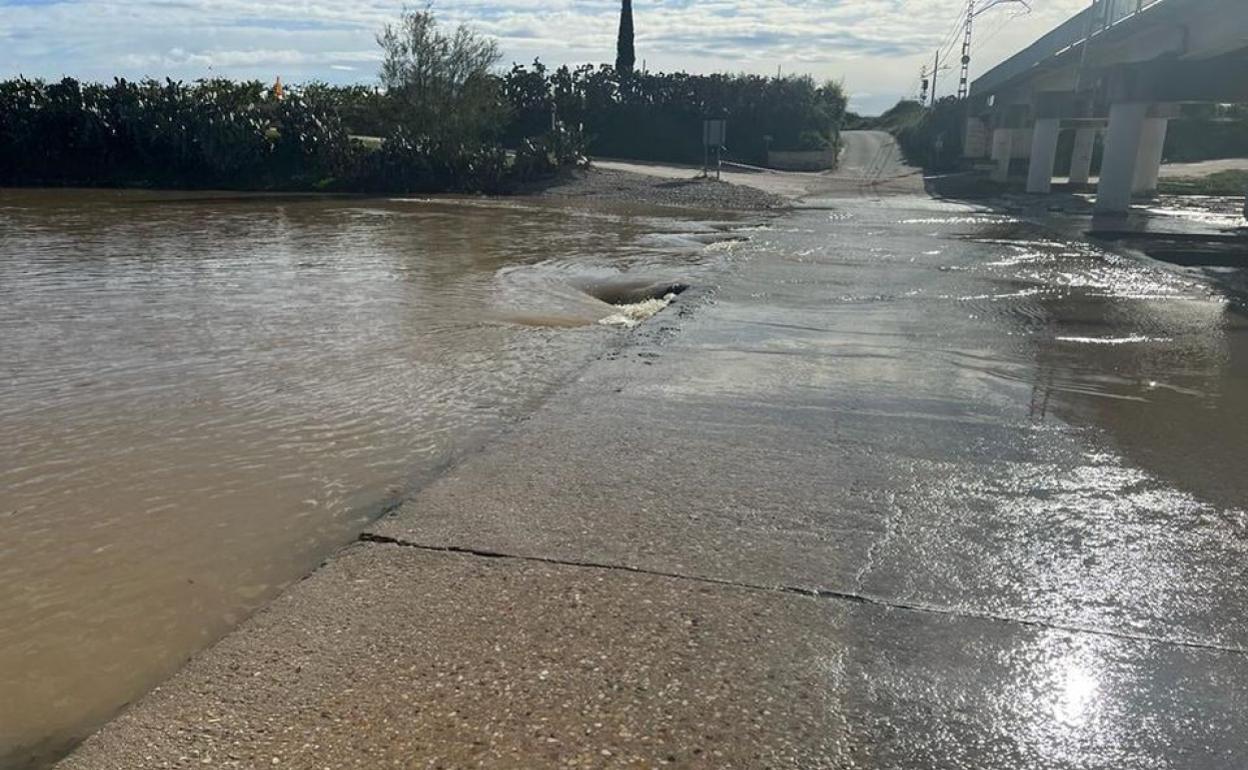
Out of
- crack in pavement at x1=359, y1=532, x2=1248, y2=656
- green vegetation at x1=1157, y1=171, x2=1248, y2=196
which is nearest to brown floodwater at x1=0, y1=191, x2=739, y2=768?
crack in pavement at x1=359, y1=532, x2=1248, y2=656

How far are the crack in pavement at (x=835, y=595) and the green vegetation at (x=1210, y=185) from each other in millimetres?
36063

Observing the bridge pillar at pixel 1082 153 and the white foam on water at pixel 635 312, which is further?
the bridge pillar at pixel 1082 153

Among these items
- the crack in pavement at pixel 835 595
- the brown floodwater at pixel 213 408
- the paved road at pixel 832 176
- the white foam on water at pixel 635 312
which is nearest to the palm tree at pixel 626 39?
the paved road at pixel 832 176

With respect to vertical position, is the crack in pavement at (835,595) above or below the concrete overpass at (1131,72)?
below

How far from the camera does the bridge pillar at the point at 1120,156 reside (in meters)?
23.5

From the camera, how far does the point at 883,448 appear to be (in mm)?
5559

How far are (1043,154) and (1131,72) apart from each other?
30.8 ft

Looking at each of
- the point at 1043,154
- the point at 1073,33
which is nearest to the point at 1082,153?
the point at 1043,154

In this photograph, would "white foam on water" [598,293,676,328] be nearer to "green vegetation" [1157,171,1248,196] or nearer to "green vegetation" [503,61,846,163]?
"green vegetation" [1157,171,1248,196]

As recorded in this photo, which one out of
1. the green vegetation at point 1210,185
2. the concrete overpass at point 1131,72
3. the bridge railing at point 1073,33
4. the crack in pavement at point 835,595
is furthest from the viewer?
the green vegetation at point 1210,185

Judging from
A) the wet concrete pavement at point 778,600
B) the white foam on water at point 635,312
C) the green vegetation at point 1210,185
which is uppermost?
the wet concrete pavement at point 778,600

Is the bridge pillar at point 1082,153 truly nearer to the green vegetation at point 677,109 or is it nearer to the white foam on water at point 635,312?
the green vegetation at point 677,109

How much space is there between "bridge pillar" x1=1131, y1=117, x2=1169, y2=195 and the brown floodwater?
2361 cm

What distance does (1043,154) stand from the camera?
32156 millimetres
